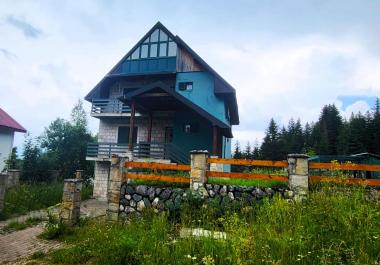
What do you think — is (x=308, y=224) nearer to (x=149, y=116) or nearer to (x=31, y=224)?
(x=31, y=224)

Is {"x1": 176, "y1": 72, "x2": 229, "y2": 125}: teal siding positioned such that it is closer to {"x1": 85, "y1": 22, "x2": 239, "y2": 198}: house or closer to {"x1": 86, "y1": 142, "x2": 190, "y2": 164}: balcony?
{"x1": 85, "y1": 22, "x2": 239, "y2": 198}: house

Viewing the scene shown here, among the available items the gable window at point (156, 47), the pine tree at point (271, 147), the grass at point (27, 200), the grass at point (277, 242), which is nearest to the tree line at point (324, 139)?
the pine tree at point (271, 147)

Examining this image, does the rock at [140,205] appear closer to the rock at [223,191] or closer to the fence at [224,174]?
the fence at [224,174]

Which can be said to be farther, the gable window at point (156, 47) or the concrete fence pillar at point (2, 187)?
the gable window at point (156, 47)

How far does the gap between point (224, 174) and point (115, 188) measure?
3505 mm

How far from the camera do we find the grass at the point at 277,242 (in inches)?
163

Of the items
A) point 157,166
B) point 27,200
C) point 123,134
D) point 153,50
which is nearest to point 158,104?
point 123,134

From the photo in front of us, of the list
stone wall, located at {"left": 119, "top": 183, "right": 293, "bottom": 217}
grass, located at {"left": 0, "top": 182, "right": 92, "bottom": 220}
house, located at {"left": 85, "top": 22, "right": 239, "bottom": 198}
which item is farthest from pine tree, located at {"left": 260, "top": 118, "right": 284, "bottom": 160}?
stone wall, located at {"left": 119, "top": 183, "right": 293, "bottom": 217}

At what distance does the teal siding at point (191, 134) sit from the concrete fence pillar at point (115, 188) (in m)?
11.1

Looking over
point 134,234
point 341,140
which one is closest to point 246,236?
point 134,234

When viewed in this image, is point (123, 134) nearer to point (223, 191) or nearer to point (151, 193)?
point (151, 193)

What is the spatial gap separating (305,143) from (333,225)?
192 feet

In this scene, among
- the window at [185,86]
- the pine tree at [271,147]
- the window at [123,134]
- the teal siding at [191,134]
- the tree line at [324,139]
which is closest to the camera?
the teal siding at [191,134]

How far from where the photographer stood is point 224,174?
8.48 metres
